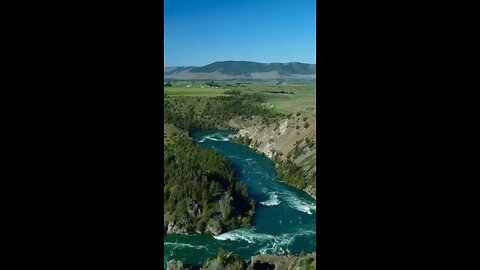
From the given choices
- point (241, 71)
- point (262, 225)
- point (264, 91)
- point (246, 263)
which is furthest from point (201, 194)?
point (241, 71)

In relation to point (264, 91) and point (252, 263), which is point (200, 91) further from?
point (252, 263)

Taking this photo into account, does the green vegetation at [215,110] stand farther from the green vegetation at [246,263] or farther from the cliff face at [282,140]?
the green vegetation at [246,263]

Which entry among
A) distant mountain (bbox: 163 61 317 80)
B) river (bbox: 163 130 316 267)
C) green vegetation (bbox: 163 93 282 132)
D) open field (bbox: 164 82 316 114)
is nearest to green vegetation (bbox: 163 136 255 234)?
river (bbox: 163 130 316 267)

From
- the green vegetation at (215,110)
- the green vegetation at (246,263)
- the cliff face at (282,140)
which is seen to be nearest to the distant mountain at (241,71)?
the green vegetation at (215,110)

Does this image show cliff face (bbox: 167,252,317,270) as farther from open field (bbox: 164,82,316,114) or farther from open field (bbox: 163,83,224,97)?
open field (bbox: 163,83,224,97)
